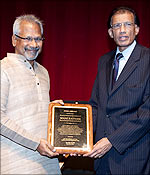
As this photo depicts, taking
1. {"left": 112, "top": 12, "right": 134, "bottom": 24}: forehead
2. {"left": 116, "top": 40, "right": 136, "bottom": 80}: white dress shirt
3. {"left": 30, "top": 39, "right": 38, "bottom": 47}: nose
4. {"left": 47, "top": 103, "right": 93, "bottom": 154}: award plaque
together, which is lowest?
{"left": 47, "top": 103, "right": 93, "bottom": 154}: award plaque

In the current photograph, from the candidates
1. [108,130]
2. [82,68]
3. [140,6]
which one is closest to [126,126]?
[108,130]

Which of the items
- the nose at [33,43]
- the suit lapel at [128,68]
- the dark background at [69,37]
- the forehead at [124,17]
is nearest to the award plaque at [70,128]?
the suit lapel at [128,68]

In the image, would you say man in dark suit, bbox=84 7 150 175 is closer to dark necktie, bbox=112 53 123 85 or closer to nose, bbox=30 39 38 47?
dark necktie, bbox=112 53 123 85

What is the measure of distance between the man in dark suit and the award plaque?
90mm

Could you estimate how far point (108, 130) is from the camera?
78.2 inches

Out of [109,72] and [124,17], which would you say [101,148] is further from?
[124,17]

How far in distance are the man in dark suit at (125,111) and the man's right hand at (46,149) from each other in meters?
0.26

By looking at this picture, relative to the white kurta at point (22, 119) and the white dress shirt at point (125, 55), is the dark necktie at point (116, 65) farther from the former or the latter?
the white kurta at point (22, 119)

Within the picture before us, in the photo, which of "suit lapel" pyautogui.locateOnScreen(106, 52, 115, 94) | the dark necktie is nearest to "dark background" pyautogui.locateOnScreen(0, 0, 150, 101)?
"suit lapel" pyautogui.locateOnScreen(106, 52, 115, 94)

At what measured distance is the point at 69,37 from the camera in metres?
3.76

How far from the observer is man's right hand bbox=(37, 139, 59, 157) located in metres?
1.82

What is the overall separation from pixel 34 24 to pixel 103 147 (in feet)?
3.47

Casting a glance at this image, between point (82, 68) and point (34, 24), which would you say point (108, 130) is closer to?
point (34, 24)

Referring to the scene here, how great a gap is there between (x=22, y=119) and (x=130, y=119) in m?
0.77
